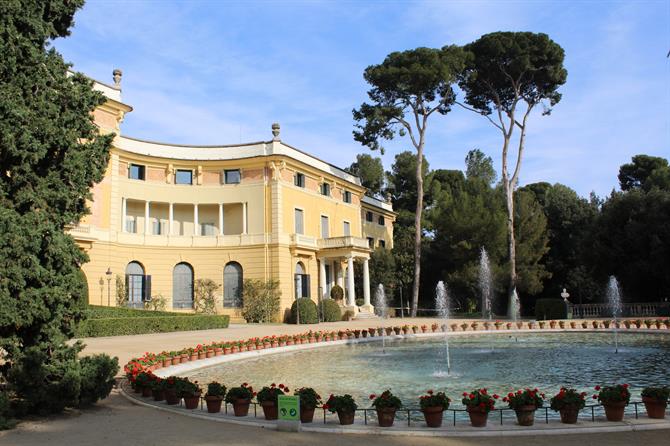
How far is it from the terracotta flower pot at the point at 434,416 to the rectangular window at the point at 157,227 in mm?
32956

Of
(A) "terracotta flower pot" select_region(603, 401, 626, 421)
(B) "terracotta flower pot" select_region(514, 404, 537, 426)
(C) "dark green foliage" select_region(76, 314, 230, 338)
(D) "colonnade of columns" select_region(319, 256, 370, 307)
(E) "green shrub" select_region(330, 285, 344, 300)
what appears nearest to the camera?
(B) "terracotta flower pot" select_region(514, 404, 537, 426)

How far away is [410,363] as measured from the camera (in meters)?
16.0

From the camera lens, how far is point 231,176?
1507 inches

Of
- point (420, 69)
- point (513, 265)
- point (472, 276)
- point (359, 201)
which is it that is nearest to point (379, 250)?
point (359, 201)

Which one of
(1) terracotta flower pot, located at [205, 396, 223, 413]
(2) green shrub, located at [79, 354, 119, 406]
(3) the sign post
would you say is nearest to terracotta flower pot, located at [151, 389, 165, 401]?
(2) green shrub, located at [79, 354, 119, 406]

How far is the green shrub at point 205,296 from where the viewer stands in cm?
3481

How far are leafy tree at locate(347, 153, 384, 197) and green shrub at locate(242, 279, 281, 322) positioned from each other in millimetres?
29439

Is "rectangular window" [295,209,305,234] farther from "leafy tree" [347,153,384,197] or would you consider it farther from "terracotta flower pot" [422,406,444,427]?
"terracotta flower pot" [422,406,444,427]

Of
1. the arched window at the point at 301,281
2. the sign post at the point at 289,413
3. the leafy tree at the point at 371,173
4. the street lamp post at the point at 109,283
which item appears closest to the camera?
the sign post at the point at 289,413

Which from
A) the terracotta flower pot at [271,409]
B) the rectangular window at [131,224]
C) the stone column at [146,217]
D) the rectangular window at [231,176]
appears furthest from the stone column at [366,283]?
the terracotta flower pot at [271,409]

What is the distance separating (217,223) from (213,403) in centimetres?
3107

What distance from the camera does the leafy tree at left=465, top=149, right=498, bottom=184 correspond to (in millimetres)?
71125

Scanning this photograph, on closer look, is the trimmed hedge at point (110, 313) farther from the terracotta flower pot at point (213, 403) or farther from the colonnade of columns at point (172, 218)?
the terracotta flower pot at point (213, 403)

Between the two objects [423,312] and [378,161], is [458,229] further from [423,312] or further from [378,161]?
[378,161]
